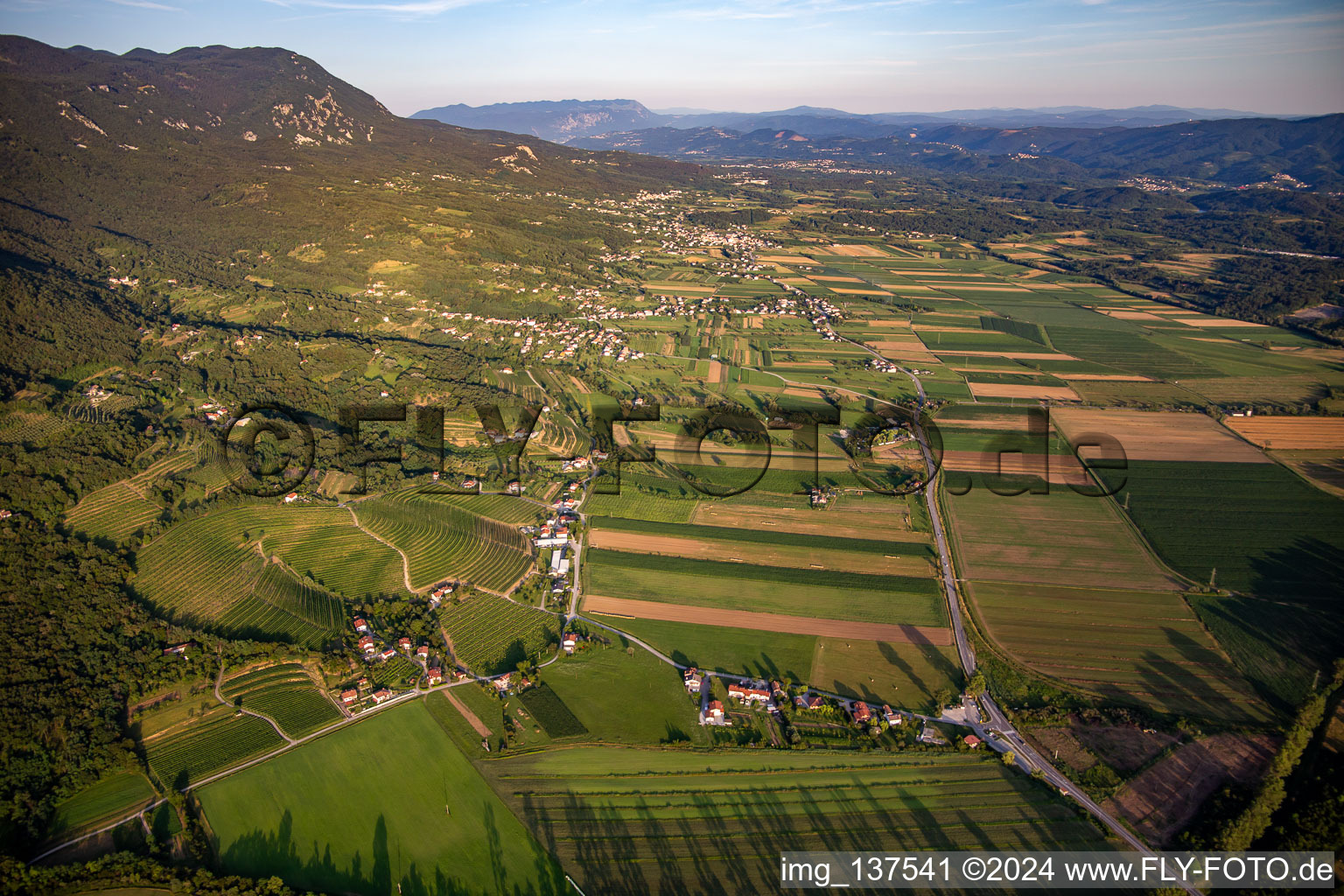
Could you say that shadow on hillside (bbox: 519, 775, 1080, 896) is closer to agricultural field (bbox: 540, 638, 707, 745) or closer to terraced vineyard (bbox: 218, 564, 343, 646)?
agricultural field (bbox: 540, 638, 707, 745)

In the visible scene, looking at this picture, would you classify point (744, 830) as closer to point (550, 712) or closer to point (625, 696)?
point (625, 696)

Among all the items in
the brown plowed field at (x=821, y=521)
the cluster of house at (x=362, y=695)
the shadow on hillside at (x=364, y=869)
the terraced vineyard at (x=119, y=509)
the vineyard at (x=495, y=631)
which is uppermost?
the terraced vineyard at (x=119, y=509)

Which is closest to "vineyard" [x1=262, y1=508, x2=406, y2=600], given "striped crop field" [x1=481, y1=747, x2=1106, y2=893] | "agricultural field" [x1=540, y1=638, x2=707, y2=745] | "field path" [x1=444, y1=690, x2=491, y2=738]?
"field path" [x1=444, y1=690, x2=491, y2=738]

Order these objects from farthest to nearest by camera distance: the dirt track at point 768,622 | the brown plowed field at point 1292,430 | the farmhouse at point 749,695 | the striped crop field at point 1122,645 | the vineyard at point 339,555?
the brown plowed field at point 1292,430 → the vineyard at point 339,555 → the dirt track at point 768,622 → the farmhouse at point 749,695 → the striped crop field at point 1122,645

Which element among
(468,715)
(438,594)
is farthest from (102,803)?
(438,594)

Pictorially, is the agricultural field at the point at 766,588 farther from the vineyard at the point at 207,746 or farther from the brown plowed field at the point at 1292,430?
the brown plowed field at the point at 1292,430

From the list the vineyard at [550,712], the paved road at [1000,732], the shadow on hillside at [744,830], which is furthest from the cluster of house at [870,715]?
the vineyard at [550,712]

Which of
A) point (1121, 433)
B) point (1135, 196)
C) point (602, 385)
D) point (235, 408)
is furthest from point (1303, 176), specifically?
point (235, 408)
